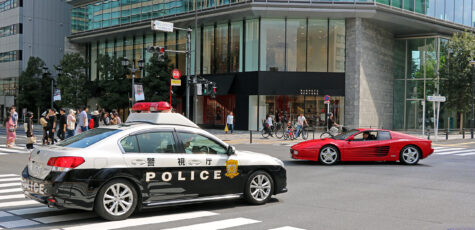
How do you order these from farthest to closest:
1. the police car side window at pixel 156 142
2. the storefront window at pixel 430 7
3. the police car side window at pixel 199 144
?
the storefront window at pixel 430 7 → the police car side window at pixel 199 144 → the police car side window at pixel 156 142

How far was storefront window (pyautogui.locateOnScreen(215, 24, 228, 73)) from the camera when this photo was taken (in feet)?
135

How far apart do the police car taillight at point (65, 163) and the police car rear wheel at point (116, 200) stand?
52cm

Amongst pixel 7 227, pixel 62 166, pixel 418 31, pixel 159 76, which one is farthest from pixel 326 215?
pixel 418 31

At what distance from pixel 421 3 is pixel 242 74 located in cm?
1672

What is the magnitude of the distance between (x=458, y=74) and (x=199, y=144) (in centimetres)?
3593

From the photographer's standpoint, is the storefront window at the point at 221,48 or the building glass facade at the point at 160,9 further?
the storefront window at the point at 221,48

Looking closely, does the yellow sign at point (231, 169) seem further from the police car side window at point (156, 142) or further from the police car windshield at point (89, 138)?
the police car windshield at point (89, 138)

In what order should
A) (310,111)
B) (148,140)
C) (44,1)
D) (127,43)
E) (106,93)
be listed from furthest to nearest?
1. (44,1)
2. (127,43)
3. (106,93)
4. (310,111)
5. (148,140)

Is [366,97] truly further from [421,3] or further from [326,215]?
[326,215]

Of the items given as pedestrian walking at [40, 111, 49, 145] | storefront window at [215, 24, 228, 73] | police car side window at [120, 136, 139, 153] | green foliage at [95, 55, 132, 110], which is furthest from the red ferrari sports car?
green foliage at [95, 55, 132, 110]

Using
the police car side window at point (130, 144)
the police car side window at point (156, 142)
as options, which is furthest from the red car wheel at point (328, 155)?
the police car side window at point (130, 144)

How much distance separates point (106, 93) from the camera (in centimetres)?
4641

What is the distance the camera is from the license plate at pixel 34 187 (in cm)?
665

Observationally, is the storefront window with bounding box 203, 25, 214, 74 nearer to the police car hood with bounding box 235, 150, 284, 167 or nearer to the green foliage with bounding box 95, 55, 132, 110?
the green foliage with bounding box 95, 55, 132, 110
